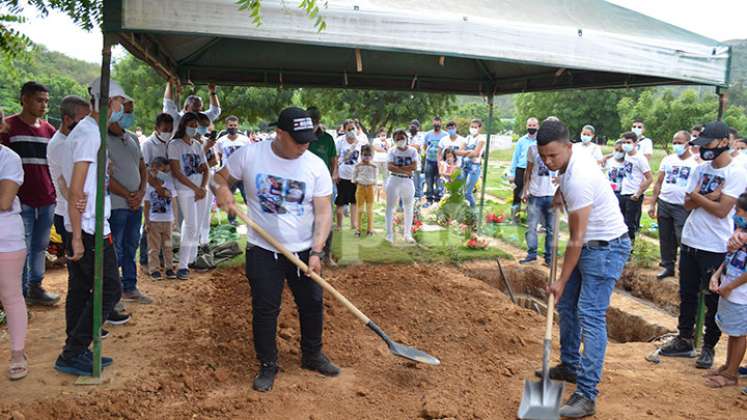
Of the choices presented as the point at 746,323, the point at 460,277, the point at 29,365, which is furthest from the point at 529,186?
the point at 29,365

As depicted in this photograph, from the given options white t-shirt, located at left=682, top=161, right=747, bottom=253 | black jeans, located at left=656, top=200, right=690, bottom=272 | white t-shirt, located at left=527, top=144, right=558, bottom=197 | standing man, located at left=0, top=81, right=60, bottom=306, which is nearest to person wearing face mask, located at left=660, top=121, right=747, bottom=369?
white t-shirt, located at left=682, top=161, right=747, bottom=253

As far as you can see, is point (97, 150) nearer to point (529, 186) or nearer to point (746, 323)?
point (746, 323)

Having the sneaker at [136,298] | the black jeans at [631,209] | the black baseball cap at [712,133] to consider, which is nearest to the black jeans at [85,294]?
the sneaker at [136,298]

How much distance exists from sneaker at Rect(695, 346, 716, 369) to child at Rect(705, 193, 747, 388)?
0.25 m

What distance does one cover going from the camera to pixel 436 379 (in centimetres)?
388

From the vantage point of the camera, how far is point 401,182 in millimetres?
8383

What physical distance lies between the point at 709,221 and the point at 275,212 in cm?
359

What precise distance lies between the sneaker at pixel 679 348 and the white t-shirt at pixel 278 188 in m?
3.47

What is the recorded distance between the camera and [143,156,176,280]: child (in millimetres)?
6066

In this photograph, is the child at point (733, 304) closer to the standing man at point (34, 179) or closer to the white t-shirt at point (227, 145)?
the standing man at point (34, 179)

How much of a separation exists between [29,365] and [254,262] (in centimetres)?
198

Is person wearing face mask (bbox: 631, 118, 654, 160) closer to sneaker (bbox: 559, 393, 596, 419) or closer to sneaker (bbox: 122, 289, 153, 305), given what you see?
sneaker (bbox: 559, 393, 596, 419)

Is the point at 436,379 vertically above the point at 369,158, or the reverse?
the point at 369,158

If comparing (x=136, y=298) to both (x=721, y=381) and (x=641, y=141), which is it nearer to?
(x=721, y=381)
